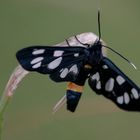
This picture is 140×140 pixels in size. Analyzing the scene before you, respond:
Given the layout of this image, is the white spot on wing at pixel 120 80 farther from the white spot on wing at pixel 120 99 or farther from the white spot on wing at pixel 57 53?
the white spot on wing at pixel 57 53

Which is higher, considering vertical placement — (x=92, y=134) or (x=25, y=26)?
(x=25, y=26)

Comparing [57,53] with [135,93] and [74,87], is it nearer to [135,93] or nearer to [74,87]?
[74,87]

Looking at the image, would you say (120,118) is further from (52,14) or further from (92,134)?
(52,14)

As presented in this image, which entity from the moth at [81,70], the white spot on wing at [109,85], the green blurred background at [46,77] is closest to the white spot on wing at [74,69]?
the moth at [81,70]

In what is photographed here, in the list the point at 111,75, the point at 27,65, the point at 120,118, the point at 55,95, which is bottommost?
the point at 120,118

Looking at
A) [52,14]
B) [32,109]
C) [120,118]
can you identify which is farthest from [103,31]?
[32,109]

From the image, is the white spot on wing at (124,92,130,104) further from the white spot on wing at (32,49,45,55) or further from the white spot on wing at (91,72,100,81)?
the white spot on wing at (32,49,45,55)

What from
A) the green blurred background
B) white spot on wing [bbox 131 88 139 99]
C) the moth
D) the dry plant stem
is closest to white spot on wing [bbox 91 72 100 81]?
the moth
